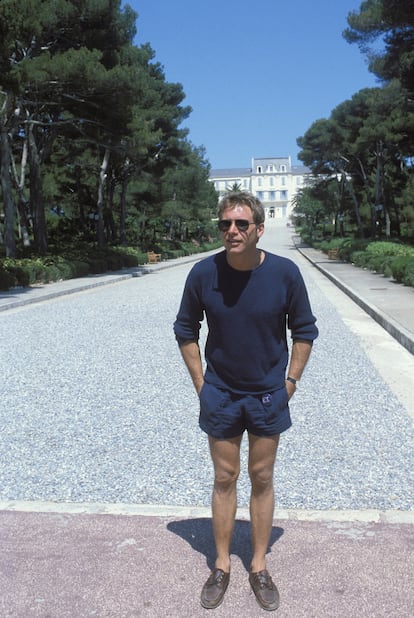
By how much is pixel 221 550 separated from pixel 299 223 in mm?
137100

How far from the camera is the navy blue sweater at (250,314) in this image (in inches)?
110

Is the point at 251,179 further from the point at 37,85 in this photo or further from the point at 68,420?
the point at 68,420

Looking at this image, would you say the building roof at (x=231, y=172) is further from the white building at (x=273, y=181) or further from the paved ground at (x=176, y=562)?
the paved ground at (x=176, y=562)

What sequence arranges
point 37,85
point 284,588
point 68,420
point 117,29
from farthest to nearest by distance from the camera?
point 117,29, point 37,85, point 68,420, point 284,588

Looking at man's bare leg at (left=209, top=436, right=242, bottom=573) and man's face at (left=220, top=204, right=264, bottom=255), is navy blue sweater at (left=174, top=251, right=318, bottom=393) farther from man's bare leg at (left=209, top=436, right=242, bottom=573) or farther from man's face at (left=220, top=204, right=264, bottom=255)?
man's bare leg at (left=209, top=436, right=242, bottom=573)

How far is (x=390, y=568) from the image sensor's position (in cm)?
307

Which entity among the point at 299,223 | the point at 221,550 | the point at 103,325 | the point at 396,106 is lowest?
the point at 299,223

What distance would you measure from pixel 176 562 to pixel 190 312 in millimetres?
1151

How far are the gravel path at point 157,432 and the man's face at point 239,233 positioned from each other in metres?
1.81

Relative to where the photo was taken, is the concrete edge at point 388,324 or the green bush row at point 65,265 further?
the green bush row at point 65,265

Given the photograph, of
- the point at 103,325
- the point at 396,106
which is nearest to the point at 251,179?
the point at 396,106

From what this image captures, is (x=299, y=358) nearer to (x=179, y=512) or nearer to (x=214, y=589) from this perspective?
(x=214, y=589)

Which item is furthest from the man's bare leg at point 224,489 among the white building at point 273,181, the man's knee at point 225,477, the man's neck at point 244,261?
the white building at point 273,181

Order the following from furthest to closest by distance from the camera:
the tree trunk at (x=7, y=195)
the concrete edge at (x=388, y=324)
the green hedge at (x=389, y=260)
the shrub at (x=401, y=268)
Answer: the tree trunk at (x=7, y=195) < the green hedge at (x=389, y=260) < the shrub at (x=401, y=268) < the concrete edge at (x=388, y=324)
